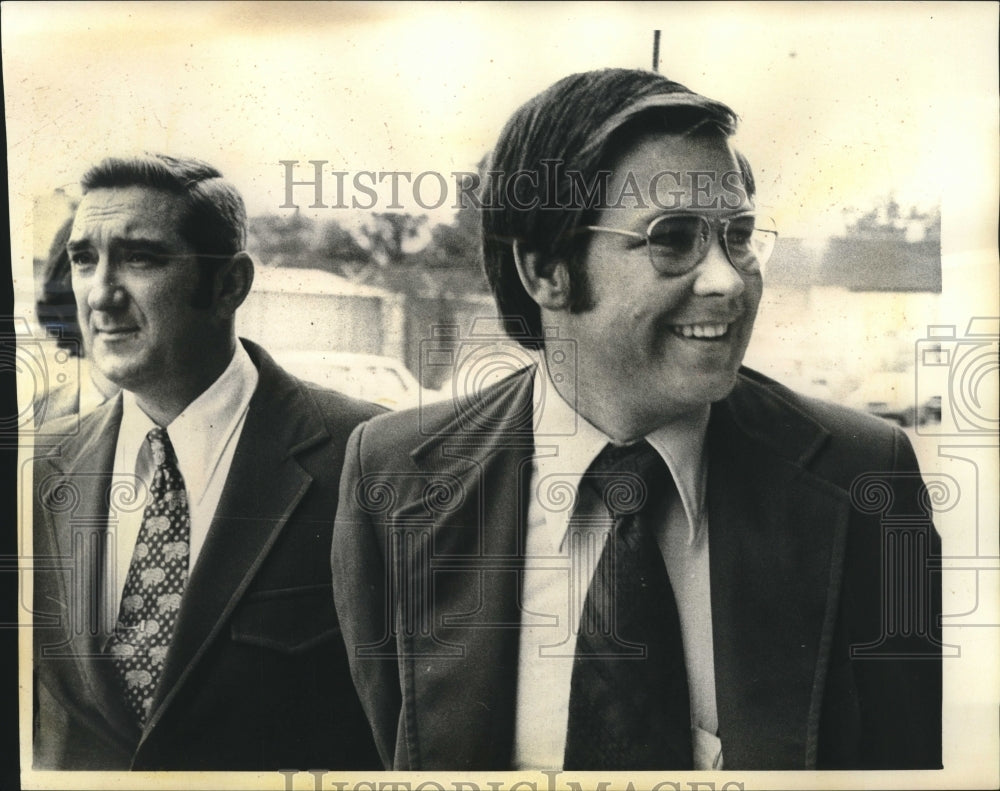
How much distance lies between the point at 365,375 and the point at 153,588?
70cm

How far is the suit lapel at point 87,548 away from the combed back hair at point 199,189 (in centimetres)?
48

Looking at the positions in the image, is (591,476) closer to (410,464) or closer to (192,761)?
(410,464)

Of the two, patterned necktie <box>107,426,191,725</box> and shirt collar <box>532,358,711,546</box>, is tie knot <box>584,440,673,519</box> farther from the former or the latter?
patterned necktie <box>107,426,191,725</box>

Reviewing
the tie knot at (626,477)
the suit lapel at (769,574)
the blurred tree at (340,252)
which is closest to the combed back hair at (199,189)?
the blurred tree at (340,252)

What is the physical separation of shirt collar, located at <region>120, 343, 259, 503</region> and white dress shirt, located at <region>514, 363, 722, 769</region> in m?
0.69

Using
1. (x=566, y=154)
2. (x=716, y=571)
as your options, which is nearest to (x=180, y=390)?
(x=566, y=154)

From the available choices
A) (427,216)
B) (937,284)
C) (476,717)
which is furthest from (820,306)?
(476,717)

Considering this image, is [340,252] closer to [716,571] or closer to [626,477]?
[626,477]

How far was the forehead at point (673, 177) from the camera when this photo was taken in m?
2.56

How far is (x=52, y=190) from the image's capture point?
8.63 feet

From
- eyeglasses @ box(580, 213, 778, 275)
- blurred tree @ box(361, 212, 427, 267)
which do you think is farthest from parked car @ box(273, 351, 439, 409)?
eyeglasses @ box(580, 213, 778, 275)

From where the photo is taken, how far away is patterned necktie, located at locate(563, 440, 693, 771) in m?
2.62

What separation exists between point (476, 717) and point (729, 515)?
29.5 inches

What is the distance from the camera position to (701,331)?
259cm
